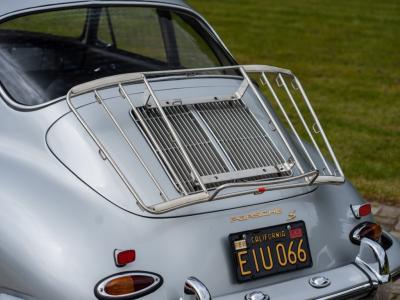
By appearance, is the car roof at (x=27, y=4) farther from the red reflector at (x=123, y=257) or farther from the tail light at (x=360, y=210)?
the tail light at (x=360, y=210)

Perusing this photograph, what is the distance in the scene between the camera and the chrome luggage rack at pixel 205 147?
11.2 ft

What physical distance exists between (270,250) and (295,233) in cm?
17

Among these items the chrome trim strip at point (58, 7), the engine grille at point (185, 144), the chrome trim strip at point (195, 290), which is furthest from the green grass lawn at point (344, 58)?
the chrome trim strip at point (195, 290)

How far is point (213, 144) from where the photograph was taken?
12.3ft

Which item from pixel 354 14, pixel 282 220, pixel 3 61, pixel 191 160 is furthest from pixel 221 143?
pixel 354 14

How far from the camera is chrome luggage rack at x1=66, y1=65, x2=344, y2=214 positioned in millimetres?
3414

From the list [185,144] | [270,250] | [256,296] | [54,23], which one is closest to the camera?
[256,296]

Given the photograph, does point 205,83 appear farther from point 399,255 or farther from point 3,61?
point 399,255

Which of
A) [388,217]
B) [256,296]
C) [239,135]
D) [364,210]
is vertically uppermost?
[239,135]

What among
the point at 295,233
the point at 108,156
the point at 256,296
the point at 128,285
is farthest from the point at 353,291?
the point at 108,156

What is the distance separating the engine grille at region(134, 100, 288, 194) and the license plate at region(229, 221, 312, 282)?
271 millimetres

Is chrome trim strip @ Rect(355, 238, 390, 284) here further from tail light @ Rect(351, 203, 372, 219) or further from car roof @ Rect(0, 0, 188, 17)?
car roof @ Rect(0, 0, 188, 17)

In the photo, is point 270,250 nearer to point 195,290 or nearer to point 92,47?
point 195,290

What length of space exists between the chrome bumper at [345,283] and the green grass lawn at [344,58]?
2.67m
